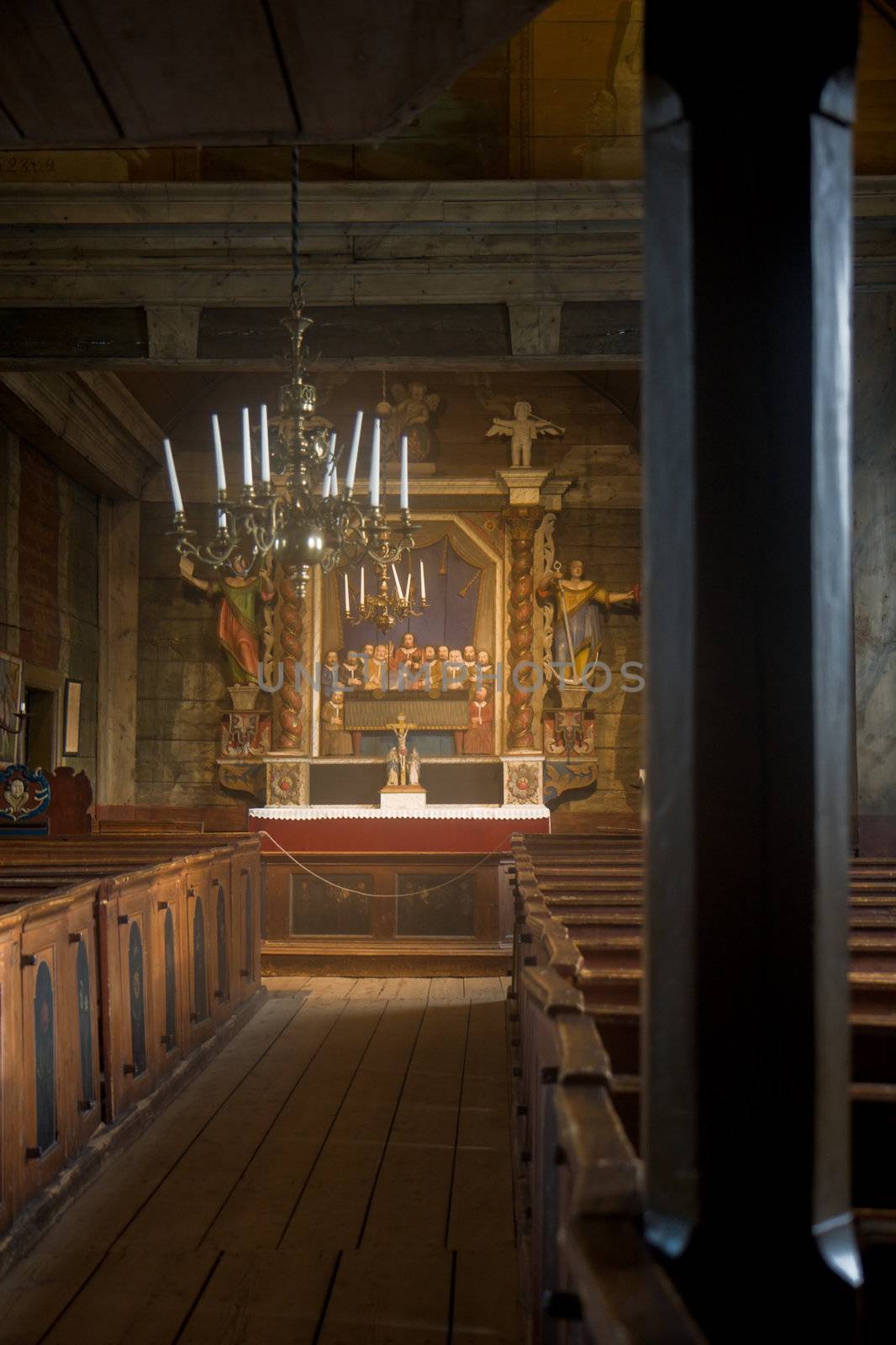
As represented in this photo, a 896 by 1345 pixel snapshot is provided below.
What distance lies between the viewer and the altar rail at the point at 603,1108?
0.93m

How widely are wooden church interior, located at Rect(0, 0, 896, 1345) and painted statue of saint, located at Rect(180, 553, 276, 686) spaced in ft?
0.18

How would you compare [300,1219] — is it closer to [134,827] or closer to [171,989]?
[171,989]

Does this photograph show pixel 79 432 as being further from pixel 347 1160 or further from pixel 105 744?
pixel 347 1160

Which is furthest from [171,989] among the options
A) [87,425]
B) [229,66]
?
[87,425]

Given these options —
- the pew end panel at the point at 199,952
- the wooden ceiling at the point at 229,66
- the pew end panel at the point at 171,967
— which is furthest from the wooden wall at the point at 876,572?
the wooden ceiling at the point at 229,66

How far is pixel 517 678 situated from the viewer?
28.9 ft

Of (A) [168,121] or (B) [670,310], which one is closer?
(B) [670,310]

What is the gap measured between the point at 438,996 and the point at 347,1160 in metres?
2.64

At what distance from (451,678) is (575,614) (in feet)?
3.77

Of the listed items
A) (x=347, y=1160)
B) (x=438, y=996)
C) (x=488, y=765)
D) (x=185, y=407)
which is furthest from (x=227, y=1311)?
(x=185, y=407)

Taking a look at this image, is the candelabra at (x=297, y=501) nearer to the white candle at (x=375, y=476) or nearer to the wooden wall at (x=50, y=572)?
the white candle at (x=375, y=476)

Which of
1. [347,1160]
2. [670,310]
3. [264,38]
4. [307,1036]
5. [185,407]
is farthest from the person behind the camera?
[185,407]

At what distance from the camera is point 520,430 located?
29.5ft

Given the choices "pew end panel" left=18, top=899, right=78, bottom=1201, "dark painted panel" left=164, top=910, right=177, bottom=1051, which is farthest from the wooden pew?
"pew end panel" left=18, top=899, right=78, bottom=1201
